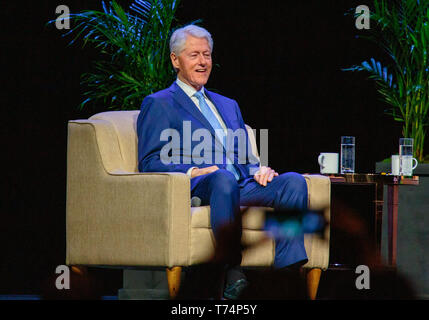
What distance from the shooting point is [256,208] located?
312cm

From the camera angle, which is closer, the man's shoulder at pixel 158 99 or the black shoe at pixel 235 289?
the black shoe at pixel 235 289

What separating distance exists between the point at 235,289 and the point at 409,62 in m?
2.17

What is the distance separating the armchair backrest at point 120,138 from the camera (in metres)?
3.15

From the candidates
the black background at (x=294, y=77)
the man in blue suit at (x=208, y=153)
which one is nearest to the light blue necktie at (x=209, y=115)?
the man in blue suit at (x=208, y=153)

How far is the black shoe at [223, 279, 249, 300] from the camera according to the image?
277 cm

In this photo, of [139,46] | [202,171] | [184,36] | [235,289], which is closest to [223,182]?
[202,171]

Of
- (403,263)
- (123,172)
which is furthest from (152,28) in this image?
(403,263)

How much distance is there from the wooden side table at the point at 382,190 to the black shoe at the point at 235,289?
41.4 inches

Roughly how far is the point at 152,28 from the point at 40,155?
111cm

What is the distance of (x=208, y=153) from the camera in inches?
129

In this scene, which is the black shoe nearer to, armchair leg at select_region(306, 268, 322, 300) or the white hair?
armchair leg at select_region(306, 268, 322, 300)

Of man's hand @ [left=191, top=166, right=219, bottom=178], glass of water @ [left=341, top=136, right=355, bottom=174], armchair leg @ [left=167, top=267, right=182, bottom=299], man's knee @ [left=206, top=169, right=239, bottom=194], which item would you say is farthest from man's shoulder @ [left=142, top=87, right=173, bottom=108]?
glass of water @ [left=341, top=136, right=355, bottom=174]

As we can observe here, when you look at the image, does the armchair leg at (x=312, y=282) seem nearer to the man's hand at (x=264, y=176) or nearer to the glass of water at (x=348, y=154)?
the man's hand at (x=264, y=176)

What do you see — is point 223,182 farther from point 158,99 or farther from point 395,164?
point 395,164
